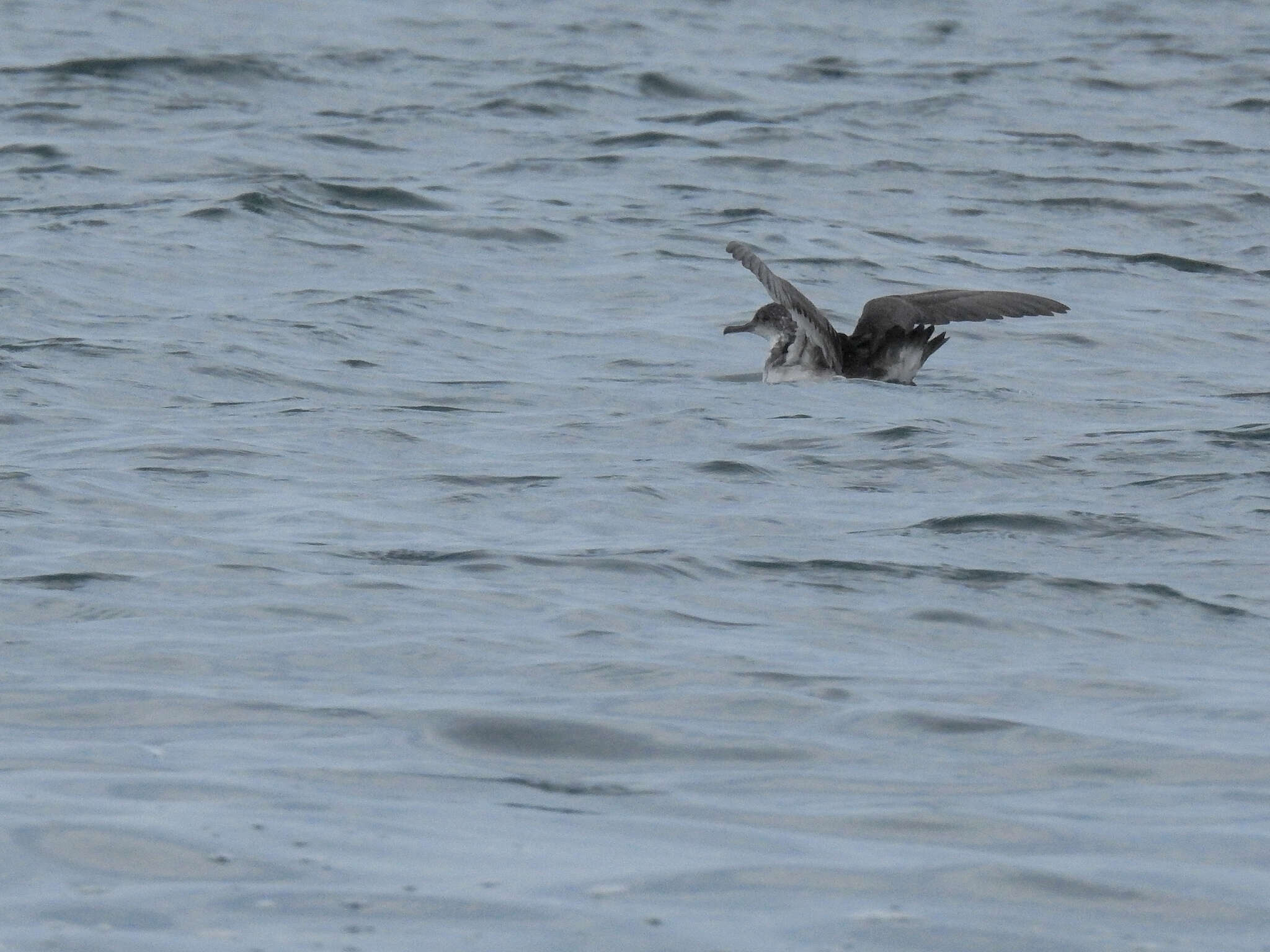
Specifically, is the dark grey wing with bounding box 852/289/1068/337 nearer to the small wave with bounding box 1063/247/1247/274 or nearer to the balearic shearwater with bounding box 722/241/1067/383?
the balearic shearwater with bounding box 722/241/1067/383

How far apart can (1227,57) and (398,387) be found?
50.0ft

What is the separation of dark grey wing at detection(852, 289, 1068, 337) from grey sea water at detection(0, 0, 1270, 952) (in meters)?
0.36

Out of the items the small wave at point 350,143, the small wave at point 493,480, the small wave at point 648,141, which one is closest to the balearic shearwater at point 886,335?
the small wave at point 493,480

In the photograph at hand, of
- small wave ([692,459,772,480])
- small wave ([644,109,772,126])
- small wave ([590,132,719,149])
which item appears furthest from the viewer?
small wave ([644,109,772,126])

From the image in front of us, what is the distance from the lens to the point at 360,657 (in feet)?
19.6

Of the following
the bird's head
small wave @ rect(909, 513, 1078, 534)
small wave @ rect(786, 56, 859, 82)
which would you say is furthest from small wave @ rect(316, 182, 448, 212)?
small wave @ rect(909, 513, 1078, 534)

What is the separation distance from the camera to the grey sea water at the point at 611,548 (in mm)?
4391

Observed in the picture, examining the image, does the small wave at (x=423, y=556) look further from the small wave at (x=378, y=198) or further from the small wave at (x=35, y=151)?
the small wave at (x=35, y=151)

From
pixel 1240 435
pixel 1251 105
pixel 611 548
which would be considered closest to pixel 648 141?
pixel 1251 105

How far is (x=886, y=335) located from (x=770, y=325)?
32.3 inches

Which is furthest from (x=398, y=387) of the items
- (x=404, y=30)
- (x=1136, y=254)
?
(x=404, y=30)

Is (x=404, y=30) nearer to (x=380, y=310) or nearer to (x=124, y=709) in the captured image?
(x=380, y=310)

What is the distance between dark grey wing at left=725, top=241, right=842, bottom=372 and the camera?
33.4ft

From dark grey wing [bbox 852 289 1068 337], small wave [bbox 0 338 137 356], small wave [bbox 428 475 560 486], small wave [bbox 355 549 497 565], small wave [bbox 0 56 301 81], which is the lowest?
small wave [bbox 0 56 301 81]
